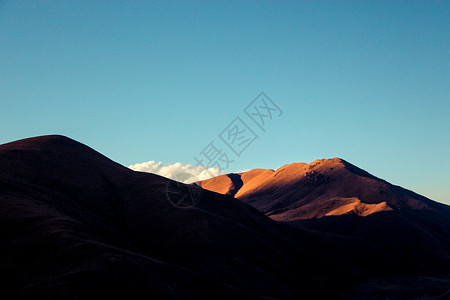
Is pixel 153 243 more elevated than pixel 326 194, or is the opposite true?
pixel 326 194

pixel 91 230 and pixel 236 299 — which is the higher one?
pixel 91 230

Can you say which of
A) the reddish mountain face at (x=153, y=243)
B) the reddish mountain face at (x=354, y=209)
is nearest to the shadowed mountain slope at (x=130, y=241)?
the reddish mountain face at (x=153, y=243)

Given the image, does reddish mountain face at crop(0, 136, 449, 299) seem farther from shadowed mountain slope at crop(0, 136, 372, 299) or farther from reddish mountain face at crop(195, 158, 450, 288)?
reddish mountain face at crop(195, 158, 450, 288)

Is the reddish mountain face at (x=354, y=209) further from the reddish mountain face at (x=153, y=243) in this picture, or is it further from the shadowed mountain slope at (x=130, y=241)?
the shadowed mountain slope at (x=130, y=241)

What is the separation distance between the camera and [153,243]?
176ft

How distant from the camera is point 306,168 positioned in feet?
548

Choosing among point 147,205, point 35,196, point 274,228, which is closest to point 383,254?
point 274,228

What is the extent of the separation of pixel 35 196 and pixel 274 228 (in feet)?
126

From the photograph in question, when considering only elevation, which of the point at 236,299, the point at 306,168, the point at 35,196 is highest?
the point at 306,168

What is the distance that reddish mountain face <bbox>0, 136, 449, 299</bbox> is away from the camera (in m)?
29.9

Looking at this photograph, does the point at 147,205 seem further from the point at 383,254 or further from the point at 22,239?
the point at 383,254

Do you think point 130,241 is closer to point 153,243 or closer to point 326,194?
point 153,243

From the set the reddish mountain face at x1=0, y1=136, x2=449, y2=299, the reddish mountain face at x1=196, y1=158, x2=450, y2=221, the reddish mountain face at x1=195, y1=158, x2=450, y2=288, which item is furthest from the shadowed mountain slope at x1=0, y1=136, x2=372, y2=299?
the reddish mountain face at x1=196, y1=158, x2=450, y2=221

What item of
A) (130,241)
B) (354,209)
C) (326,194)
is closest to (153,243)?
(130,241)
